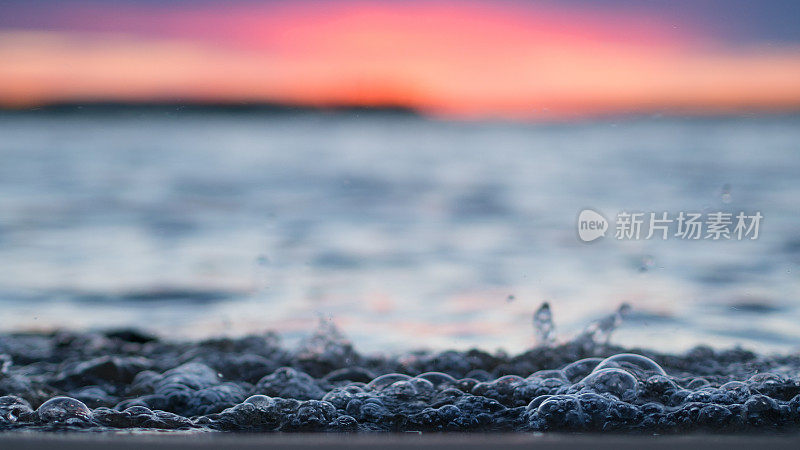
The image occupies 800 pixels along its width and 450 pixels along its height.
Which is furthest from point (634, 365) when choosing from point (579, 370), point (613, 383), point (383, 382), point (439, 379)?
point (383, 382)

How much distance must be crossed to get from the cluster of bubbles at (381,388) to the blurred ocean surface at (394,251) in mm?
403

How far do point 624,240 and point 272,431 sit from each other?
17.3 feet

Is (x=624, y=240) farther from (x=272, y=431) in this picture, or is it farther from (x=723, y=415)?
(x=272, y=431)

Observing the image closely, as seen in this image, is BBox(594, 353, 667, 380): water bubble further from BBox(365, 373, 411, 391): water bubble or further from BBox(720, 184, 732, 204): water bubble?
BBox(720, 184, 732, 204): water bubble

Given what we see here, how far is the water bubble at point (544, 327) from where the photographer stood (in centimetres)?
366

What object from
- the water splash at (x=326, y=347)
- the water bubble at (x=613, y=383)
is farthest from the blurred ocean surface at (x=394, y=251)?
the water bubble at (x=613, y=383)

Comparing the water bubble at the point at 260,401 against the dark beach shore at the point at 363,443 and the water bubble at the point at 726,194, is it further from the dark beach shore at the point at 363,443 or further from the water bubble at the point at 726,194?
the water bubble at the point at 726,194

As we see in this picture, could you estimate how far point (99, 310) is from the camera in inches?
187

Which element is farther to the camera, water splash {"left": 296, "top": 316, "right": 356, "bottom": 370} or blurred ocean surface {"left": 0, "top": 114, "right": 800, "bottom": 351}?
blurred ocean surface {"left": 0, "top": 114, "right": 800, "bottom": 351}

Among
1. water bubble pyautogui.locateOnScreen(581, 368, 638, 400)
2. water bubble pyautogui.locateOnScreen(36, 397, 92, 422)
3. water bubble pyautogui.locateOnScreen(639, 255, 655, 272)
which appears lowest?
water bubble pyautogui.locateOnScreen(36, 397, 92, 422)

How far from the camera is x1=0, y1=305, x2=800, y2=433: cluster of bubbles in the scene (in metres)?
2.46

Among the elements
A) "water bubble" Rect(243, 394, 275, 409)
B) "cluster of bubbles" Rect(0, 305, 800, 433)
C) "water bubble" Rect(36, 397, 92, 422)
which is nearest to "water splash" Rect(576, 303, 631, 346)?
"cluster of bubbles" Rect(0, 305, 800, 433)

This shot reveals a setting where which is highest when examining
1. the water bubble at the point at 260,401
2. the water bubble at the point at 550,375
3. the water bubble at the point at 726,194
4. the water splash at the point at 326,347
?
the water bubble at the point at 726,194

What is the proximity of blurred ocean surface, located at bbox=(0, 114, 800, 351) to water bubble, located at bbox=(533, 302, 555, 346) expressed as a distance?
4.5 inches
